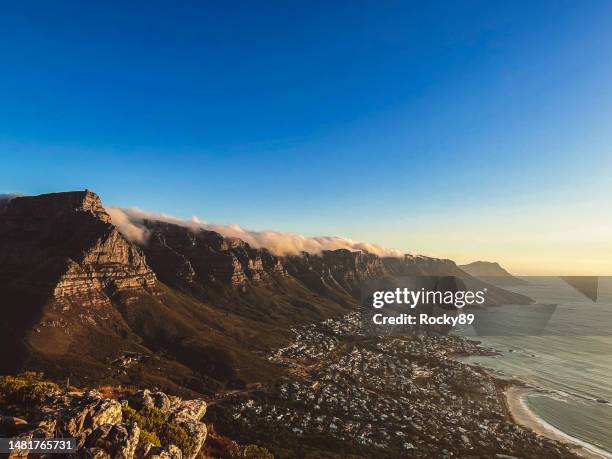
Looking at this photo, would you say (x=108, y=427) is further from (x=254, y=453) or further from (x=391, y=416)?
(x=391, y=416)

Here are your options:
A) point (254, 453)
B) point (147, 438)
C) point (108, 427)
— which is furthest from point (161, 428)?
point (254, 453)

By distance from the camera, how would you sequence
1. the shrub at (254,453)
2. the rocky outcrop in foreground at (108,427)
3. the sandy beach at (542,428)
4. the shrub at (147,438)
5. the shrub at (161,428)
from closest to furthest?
the rocky outcrop in foreground at (108,427) < the shrub at (147,438) < the shrub at (161,428) < the shrub at (254,453) < the sandy beach at (542,428)

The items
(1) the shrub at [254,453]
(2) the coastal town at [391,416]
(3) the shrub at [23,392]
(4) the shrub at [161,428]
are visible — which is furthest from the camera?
(2) the coastal town at [391,416]

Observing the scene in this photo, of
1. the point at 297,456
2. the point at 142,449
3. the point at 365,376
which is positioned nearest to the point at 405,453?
the point at 297,456

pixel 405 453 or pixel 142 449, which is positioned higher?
pixel 142 449

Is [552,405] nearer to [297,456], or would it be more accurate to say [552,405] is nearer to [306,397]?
[306,397]

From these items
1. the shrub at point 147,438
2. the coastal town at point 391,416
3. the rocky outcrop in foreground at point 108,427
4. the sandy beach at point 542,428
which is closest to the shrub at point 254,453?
the rocky outcrop in foreground at point 108,427

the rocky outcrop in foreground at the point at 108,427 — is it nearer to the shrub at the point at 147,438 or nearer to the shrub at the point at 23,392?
the shrub at the point at 147,438

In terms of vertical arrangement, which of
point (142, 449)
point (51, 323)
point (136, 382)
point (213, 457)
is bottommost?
point (136, 382)
